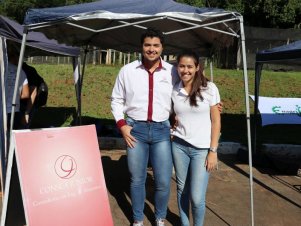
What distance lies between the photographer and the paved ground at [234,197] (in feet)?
15.9

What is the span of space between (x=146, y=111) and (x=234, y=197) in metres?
2.49

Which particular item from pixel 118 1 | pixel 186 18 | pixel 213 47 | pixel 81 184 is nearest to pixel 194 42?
pixel 213 47

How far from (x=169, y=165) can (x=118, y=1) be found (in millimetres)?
1904

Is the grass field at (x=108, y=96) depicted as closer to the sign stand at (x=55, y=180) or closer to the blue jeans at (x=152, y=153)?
the blue jeans at (x=152, y=153)

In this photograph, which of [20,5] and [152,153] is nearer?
[152,153]

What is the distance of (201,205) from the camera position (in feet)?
12.3

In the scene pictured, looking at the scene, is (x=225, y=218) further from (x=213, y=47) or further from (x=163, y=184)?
(x=213, y=47)

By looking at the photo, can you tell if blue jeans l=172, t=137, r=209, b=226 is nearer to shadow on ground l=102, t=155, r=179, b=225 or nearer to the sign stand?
the sign stand

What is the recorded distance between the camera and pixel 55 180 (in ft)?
12.2

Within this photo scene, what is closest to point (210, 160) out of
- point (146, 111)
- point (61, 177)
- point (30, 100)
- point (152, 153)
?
point (152, 153)

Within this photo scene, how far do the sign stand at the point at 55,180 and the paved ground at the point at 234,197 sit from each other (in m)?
0.86

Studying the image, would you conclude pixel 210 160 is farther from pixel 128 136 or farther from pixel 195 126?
pixel 128 136

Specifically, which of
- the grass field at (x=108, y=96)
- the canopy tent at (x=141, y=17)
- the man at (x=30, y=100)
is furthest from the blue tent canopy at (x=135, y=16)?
the grass field at (x=108, y=96)

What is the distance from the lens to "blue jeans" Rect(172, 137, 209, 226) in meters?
3.67
